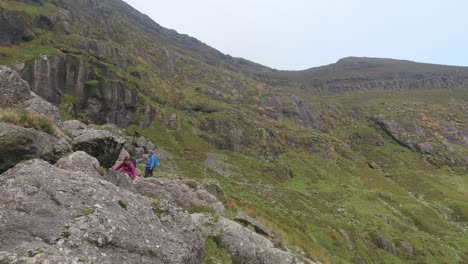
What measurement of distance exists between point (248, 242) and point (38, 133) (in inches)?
499

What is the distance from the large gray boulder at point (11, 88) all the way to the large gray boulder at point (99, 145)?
750 centimetres

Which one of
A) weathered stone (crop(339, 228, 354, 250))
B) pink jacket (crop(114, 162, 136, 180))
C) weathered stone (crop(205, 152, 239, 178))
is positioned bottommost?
weathered stone (crop(205, 152, 239, 178))

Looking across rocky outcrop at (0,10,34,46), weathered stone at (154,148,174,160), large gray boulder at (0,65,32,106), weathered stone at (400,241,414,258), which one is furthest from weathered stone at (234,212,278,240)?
rocky outcrop at (0,10,34,46)

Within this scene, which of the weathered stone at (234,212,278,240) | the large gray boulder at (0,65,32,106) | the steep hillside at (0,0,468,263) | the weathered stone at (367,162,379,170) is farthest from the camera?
the weathered stone at (367,162,379,170)

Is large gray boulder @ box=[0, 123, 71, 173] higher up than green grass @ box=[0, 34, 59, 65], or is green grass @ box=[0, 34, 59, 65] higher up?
large gray boulder @ box=[0, 123, 71, 173]

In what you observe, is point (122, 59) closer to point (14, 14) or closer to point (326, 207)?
point (14, 14)

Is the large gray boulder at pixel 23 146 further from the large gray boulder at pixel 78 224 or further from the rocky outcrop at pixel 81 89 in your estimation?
the rocky outcrop at pixel 81 89

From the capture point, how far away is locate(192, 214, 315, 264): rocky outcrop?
64.2ft

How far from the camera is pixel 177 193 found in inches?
993

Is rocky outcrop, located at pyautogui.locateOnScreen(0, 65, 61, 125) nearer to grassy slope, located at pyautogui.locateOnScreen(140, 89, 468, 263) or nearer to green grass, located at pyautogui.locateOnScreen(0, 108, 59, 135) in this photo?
green grass, located at pyautogui.locateOnScreen(0, 108, 59, 135)

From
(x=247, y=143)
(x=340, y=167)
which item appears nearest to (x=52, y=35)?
(x=247, y=143)

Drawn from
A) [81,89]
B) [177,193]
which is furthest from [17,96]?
[81,89]

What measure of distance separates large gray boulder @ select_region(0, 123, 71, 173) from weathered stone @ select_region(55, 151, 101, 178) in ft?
2.94

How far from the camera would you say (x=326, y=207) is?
69125 millimetres
